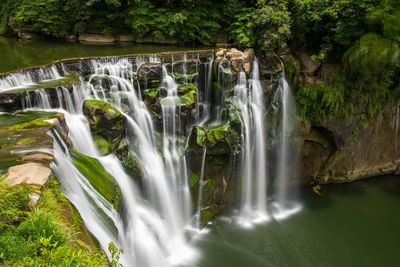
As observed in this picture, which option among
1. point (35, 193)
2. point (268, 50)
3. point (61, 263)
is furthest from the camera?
point (268, 50)

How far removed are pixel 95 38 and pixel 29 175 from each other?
53.2ft

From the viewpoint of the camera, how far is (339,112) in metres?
9.97

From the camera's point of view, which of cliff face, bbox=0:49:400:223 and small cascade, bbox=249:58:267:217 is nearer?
cliff face, bbox=0:49:400:223

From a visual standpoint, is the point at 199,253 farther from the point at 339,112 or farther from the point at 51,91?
the point at 339,112

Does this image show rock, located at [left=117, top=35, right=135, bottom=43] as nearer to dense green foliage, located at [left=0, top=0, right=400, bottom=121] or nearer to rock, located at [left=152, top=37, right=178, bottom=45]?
rock, located at [left=152, top=37, right=178, bottom=45]

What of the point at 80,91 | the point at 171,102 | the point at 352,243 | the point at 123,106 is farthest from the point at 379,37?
the point at 80,91

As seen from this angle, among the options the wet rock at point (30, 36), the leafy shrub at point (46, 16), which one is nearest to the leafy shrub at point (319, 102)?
the leafy shrub at point (46, 16)

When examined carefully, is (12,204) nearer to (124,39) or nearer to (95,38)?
(124,39)

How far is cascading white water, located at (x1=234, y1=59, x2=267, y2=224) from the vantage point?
9.30 metres

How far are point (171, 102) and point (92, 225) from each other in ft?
17.6

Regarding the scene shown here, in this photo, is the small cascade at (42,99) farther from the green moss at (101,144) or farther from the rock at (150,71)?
the rock at (150,71)

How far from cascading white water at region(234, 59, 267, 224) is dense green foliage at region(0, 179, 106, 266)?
699 cm

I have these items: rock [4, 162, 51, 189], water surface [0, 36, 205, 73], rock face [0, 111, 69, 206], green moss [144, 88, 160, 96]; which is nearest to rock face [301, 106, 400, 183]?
green moss [144, 88, 160, 96]

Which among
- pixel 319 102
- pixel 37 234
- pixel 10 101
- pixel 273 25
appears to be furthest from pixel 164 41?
pixel 37 234
